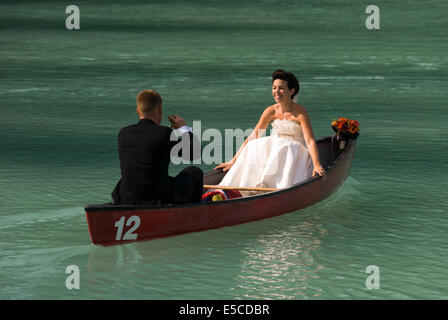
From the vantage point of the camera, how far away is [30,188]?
39.9 ft

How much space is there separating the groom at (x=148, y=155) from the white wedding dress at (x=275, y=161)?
1.97 meters

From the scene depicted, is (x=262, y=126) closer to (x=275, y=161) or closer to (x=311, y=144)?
(x=275, y=161)

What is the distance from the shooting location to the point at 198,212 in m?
9.68

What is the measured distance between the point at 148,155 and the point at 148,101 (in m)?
0.57

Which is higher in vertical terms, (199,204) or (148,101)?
(148,101)

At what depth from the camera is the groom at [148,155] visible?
8.69 metres

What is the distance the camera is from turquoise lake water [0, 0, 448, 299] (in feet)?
27.7

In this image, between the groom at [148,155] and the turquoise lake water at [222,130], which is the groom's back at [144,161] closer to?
the groom at [148,155]

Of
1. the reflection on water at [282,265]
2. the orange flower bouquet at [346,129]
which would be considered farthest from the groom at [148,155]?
the orange flower bouquet at [346,129]

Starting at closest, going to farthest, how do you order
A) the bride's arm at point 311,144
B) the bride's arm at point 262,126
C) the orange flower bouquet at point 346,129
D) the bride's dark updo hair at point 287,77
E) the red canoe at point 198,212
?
1. the red canoe at point 198,212
2. the bride's dark updo hair at point 287,77
3. the bride's arm at point 311,144
4. the bride's arm at point 262,126
5. the orange flower bouquet at point 346,129

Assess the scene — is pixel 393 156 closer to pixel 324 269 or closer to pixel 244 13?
pixel 324 269

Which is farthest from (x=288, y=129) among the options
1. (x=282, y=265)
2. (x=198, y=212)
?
(x=282, y=265)

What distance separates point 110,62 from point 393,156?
1625 cm
